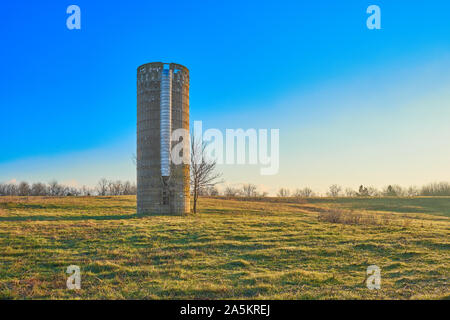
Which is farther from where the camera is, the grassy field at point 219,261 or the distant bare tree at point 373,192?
the distant bare tree at point 373,192

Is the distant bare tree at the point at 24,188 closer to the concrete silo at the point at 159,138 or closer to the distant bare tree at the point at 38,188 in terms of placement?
the distant bare tree at the point at 38,188

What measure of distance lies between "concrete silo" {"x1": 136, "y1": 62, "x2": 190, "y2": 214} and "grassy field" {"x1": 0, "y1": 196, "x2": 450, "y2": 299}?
→ 1082 centimetres

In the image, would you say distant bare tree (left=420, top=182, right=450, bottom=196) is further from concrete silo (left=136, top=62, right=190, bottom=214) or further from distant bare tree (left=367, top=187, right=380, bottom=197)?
concrete silo (left=136, top=62, right=190, bottom=214)

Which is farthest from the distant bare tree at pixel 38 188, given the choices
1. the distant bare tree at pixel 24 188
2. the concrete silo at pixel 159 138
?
the concrete silo at pixel 159 138

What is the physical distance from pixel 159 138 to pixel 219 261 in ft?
67.8

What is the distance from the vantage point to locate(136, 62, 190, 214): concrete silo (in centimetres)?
3081

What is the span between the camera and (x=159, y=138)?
30.9 metres

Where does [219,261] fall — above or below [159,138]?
below

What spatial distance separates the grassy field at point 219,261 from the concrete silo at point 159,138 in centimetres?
1082

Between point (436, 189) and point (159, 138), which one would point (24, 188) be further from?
point (436, 189)

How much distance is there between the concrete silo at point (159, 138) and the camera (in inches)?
1213

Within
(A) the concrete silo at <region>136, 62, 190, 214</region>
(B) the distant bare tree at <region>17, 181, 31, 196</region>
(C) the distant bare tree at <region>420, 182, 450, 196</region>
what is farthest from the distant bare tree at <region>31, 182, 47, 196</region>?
(C) the distant bare tree at <region>420, 182, 450, 196</region>

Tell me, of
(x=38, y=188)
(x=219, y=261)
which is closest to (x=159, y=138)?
(x=219, y=261)

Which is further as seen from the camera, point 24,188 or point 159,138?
point 24,188
